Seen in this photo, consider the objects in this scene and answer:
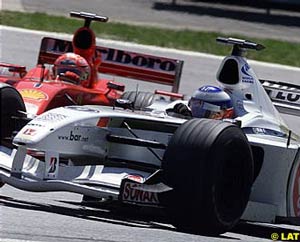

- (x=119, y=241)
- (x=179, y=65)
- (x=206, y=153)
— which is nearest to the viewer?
(x=119, y=241)

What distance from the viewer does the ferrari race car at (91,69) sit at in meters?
12.3

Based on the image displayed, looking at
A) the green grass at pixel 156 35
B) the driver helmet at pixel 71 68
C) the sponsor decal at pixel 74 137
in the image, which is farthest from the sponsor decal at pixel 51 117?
the green grass at pixel 156 35

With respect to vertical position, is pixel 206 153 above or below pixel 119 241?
above

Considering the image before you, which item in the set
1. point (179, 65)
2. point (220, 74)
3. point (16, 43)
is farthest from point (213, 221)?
point (16, 43)

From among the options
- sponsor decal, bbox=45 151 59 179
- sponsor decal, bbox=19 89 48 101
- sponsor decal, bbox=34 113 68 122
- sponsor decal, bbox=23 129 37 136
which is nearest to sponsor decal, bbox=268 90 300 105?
sponsor decal, bbox=19 89 48 101

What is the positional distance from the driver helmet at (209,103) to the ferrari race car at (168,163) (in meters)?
0.27

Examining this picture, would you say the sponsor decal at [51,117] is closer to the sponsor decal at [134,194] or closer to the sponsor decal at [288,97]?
the sponsor decal at [134,194]

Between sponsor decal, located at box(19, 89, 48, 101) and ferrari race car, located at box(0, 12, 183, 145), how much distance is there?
0.33ft

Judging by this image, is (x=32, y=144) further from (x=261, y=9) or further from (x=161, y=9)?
(x=261, y=9)

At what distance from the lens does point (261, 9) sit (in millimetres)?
29156

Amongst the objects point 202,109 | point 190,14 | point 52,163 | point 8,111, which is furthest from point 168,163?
point 190,14

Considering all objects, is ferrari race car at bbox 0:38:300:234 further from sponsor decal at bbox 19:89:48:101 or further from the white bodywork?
sponsor decal at bbox 19:89:48:101

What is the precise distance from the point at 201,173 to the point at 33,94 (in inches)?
166

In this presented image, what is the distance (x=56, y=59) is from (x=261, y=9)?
53.8 ft
